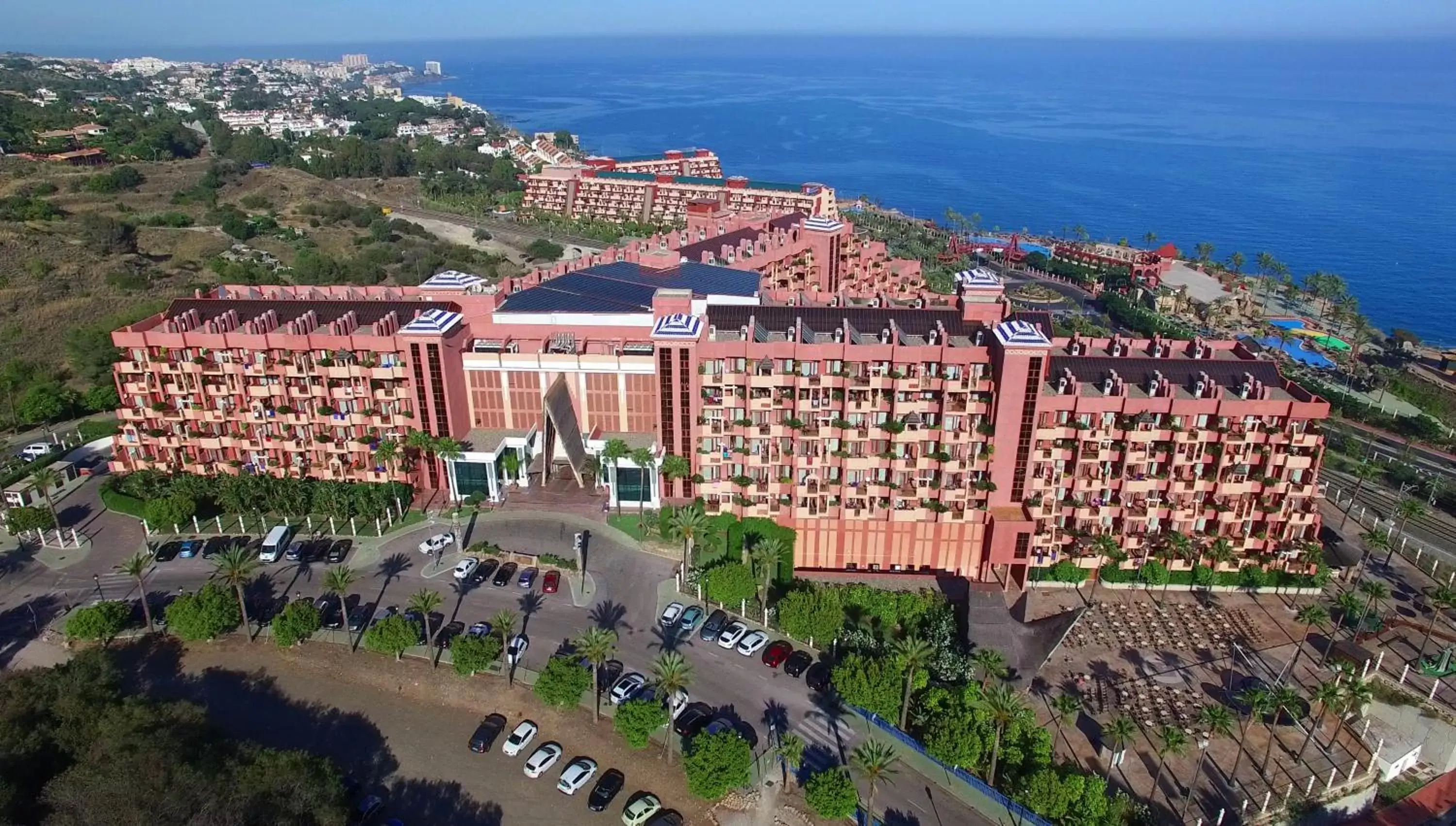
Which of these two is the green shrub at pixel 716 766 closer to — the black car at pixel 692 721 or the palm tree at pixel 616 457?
the black car at pixel 692 721

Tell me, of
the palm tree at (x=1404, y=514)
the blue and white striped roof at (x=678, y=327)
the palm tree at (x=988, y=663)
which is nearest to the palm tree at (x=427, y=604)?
the blue and white striped roof at (x=678, y=327)

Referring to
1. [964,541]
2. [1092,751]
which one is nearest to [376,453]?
[964,541]

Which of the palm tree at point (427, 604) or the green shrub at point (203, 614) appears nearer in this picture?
the palm tree at point (427, 604)

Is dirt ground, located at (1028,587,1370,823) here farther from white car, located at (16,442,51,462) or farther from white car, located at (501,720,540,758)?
white car, located at (16,442,51,462)

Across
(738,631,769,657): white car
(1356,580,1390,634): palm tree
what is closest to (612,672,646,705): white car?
(738,631,769,657): white car

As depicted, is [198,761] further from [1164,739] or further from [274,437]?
[1164,739]

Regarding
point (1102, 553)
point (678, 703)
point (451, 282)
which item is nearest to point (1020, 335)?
point (1102, 553)
